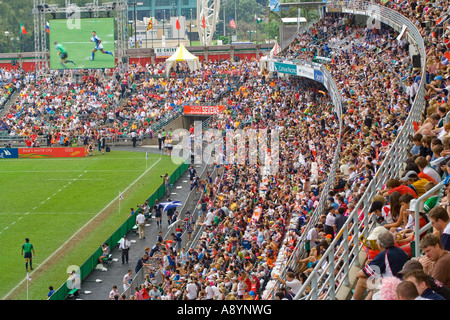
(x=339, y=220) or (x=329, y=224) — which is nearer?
(x=339, y=220)

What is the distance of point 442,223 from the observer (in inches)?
262

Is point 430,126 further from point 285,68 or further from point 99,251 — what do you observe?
point 285,68

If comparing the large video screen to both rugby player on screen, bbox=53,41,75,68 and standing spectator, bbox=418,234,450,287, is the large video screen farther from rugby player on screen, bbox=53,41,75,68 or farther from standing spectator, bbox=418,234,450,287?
standing spectator, bbox=418,234,450,287

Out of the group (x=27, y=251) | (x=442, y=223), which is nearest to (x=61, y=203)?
(x=27, y=251)

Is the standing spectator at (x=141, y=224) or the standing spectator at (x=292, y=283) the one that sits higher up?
the standing spectator at (x=292, y=283)

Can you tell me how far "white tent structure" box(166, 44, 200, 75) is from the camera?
56469 mm

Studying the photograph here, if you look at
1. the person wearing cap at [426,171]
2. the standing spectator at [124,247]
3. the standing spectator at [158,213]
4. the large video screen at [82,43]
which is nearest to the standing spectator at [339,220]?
the person wearing cap at [426,171]

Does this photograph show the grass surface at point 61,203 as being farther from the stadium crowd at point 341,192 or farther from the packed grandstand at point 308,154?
the stadium crowd at point 341,192

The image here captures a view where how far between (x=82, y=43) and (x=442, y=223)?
171ft

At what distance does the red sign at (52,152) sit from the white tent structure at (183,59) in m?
13.7

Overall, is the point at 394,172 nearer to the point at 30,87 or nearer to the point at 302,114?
the point at 302,114

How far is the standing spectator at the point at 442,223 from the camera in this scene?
6543 mm

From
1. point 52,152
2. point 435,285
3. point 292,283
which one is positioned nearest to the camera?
point 435,285
